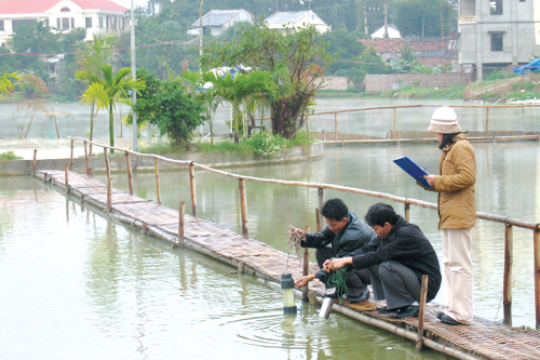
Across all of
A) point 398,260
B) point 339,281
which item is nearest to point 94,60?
point 339,281

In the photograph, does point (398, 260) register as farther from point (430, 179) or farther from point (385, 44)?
point (385, 44)

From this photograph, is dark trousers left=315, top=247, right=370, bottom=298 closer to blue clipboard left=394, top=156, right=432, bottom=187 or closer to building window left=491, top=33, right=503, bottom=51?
blue clipboard left=394, top=156, right=432, bottom=187

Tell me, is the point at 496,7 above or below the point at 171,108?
above

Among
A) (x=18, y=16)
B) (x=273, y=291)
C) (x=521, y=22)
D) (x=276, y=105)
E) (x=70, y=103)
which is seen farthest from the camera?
(x=18, y=16)

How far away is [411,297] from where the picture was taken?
534cm

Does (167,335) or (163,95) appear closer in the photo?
(167,335)

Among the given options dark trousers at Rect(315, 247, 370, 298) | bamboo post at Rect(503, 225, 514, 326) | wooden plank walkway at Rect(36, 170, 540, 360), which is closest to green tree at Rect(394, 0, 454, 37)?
wooden plank walkway at Rect(36, 170, 540, 360)

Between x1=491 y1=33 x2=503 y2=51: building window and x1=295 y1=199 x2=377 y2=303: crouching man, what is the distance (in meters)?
52.5

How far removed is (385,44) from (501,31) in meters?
24.6

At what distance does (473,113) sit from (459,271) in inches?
1675

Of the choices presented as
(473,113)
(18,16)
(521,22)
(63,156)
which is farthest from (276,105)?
(18,16)

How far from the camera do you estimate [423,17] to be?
3206 inches

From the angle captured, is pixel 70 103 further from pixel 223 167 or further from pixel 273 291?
pixel 273 291

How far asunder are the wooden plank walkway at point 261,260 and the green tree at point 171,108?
9.97 ft
